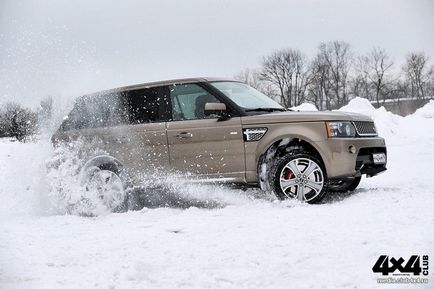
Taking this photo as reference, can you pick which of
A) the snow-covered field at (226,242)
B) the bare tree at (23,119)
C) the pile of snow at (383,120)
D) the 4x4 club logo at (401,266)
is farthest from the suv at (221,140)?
the pile of snow at (383,120)

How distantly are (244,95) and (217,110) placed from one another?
0.76 m

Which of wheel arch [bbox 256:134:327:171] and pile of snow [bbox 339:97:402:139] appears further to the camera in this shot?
pile of snow [bbox 339:97:402:139]

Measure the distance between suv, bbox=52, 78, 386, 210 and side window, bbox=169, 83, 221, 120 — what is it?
0.05ft

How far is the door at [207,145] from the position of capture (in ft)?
19.4

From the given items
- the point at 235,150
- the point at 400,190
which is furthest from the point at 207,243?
the point at 400,190

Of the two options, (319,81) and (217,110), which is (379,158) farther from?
(319,81)

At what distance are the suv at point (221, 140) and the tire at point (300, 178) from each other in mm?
12

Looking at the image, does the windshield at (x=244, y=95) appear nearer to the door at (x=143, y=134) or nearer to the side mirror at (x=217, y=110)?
the side mirror at (x=217, y=110)

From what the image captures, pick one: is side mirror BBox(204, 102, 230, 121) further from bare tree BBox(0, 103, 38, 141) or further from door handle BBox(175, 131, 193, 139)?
bare tree BBox(0, 103, 38, 141)

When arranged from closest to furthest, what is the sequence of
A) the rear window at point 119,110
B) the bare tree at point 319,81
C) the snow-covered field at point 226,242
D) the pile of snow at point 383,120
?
the snow-covered field at point 226,242 < the rear window at point 119,110 < the pile of snow at point 383,120 < the bare tree at point 319,81

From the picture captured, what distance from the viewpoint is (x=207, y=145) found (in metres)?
5.97

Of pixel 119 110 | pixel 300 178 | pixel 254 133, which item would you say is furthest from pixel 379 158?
pixel 119 110

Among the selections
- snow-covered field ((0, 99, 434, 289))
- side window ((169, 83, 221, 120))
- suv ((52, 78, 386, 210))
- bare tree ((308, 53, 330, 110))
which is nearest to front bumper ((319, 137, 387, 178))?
suv ((52, 78, 386, 210))

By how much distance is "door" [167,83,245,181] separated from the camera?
5898 mm
